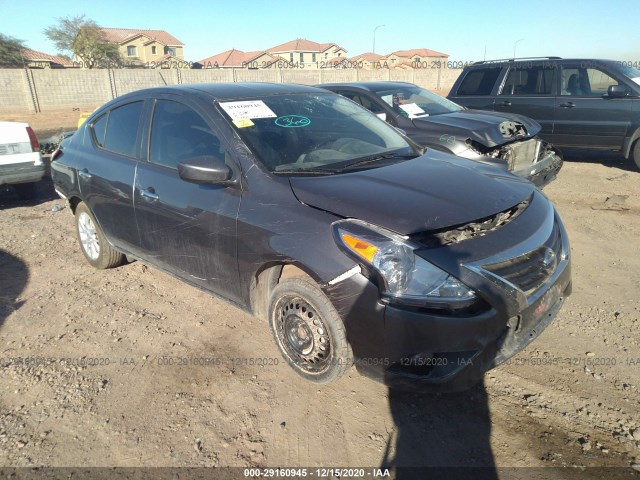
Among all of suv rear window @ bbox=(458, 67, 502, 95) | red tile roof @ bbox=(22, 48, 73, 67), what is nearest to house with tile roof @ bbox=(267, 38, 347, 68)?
red tile roof @ bbox=(22, 48, 73, 67)

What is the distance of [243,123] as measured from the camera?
3.18 metres

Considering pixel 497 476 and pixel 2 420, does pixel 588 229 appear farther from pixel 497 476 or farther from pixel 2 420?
pixel 2 420

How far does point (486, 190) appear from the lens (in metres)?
2.84

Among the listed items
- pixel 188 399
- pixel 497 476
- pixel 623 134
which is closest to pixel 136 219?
pixel 188 399

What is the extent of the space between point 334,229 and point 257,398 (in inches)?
45.3

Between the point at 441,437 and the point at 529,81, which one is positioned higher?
the point at 529,81

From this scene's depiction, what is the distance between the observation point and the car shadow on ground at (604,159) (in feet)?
27.7

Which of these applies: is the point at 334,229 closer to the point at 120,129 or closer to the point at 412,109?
the point at 120,129

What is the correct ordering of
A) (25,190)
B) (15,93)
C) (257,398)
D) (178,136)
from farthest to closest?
(15,93) < (25,190) < (178,136) < (257,398)

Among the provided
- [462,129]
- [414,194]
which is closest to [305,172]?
[414,194]

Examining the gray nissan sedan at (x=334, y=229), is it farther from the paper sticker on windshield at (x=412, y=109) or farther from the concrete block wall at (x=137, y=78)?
the concrete block wall at (x=137, y=78)

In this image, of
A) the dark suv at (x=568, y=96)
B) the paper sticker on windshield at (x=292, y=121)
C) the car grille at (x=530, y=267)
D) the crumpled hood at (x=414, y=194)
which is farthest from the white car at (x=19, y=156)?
the dark suv at (x=568, y=96)

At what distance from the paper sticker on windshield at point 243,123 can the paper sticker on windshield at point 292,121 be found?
0.20 metres

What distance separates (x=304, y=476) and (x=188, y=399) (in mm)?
936
